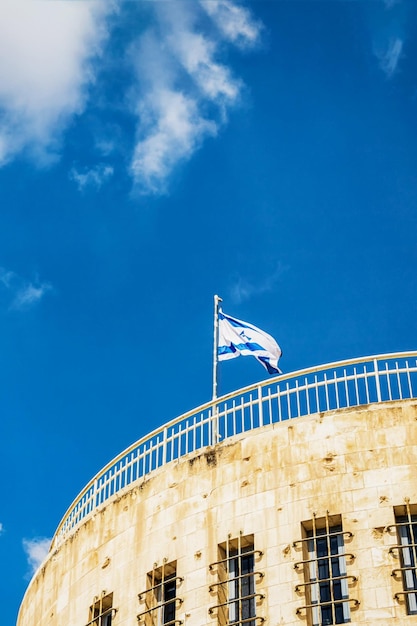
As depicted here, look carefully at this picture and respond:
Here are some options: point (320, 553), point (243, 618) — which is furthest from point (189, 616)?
point (320, 553)

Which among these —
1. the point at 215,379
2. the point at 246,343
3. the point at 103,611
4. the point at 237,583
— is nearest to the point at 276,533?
the point at 237,583

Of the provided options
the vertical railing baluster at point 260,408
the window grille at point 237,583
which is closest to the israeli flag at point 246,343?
the vertical railing baluster at point 260,408

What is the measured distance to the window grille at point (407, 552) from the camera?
1731cm

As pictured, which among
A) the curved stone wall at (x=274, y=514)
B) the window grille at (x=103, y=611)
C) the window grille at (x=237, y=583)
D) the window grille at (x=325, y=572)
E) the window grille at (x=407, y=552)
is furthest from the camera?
the window grille at (x=103, y=611)

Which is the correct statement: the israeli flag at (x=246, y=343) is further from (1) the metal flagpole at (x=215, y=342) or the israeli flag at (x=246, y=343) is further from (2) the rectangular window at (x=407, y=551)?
(2) the rectangular window at (x=407, y=551)

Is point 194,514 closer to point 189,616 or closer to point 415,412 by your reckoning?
point 189,616

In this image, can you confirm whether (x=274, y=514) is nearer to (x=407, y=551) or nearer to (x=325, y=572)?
(x=325, y=572)

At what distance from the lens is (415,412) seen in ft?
62.2

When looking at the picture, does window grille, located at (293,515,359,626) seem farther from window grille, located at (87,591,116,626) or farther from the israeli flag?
the israeli flag

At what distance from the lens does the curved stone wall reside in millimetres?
17875

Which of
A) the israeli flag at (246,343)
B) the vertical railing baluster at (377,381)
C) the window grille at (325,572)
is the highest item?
the israeli flag at (246,343)

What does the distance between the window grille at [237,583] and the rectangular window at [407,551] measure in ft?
7.31

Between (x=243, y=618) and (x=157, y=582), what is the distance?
85.9 inches

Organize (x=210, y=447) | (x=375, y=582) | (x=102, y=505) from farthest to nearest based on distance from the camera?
(x=102, y=505), (x=210, y=447), (x=375, y=582)
